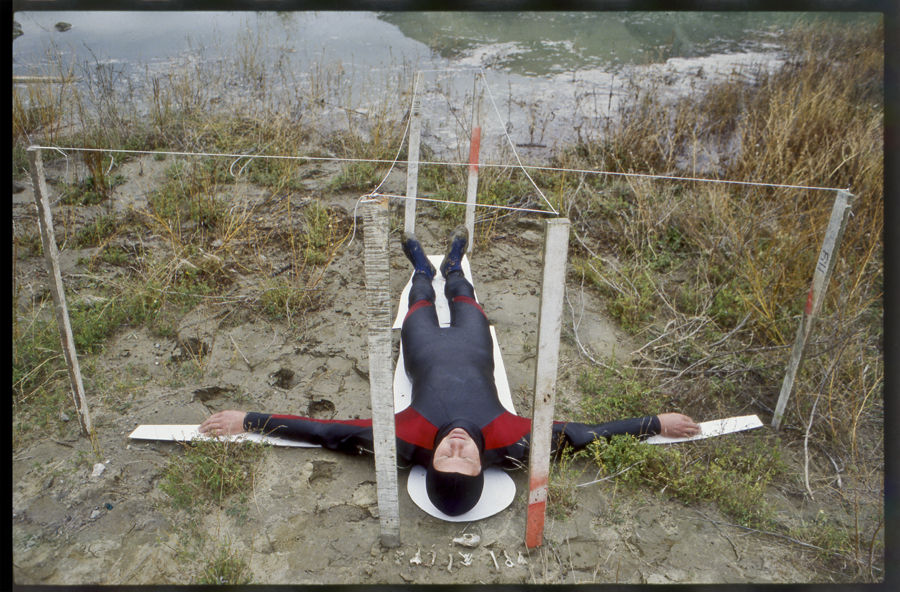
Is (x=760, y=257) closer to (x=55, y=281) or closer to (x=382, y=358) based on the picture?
(x=382, y=358)

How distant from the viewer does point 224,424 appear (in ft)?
8.63

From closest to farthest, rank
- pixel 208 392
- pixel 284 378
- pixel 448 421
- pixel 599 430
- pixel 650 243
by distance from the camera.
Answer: pixel 448 421, pixel 599 430, pixel 208 392, pixel 284 378, pixel 650 243

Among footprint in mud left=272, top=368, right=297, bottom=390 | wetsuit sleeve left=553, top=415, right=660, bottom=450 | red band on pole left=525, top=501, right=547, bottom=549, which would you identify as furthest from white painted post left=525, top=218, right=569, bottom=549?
footprint in mud left=272, top=368, right=297, bottom=390

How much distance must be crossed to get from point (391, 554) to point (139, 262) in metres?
3.17

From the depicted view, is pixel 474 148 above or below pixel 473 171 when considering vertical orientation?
above

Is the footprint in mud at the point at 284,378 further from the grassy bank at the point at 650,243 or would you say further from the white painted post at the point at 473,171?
the white painted post at the point at 473,171

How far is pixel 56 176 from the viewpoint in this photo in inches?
191

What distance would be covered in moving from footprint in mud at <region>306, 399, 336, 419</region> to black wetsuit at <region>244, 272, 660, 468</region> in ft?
1.04

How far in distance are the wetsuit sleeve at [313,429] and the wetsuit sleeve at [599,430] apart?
966 millimetres

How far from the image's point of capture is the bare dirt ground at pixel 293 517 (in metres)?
2.11

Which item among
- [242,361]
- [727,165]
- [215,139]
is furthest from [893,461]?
[215,139]

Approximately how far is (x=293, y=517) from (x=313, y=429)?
0.45 metres

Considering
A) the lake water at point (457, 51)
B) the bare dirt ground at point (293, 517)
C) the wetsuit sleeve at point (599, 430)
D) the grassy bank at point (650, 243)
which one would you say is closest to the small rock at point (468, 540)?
the bare dirt ground at point (293, 517)

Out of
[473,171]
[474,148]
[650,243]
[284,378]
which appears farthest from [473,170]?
[284,378]
